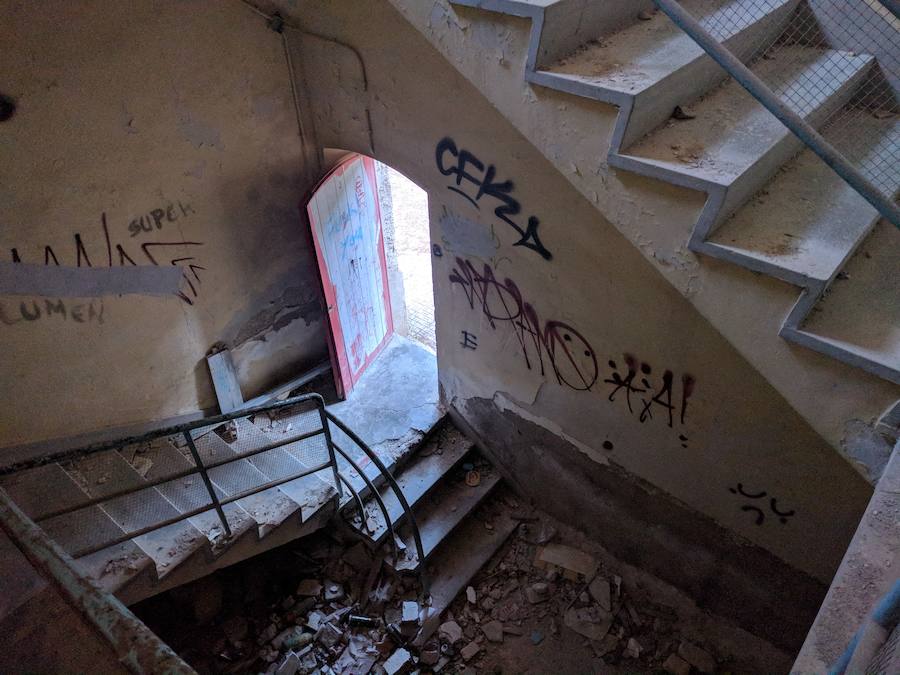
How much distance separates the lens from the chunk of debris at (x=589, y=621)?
184 inches

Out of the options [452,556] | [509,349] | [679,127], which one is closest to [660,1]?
[679,127]

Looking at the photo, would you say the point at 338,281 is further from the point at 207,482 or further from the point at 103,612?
the point at 103,612

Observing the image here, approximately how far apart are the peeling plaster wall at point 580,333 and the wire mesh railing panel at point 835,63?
41.9 inches

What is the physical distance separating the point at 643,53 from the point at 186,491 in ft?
14.0

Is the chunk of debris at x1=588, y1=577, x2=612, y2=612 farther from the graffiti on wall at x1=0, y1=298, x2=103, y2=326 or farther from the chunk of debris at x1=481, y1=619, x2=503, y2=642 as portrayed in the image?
the graffiti on wall at x1=0, y1=298, x2=103, y2=326

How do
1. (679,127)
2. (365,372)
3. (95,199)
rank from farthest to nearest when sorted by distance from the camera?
(365,372), (95,199), (679,127)

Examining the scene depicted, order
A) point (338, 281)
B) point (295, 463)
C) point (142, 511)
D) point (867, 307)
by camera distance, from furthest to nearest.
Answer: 1. point (338, 281)
2. point (295, 463)
3. point (142, 511)
4. point (867, 307)

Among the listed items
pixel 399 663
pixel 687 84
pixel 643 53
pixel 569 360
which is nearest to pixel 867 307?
pixel 687 84

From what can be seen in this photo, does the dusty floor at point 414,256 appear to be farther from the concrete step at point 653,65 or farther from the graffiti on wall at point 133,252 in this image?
the concrete step at point 653,65

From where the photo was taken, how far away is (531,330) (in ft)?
13.8

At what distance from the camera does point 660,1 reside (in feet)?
6.79

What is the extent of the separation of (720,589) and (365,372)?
381 cm

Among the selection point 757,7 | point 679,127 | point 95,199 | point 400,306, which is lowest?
point 400,306

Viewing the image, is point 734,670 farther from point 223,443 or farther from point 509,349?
point 223,443
